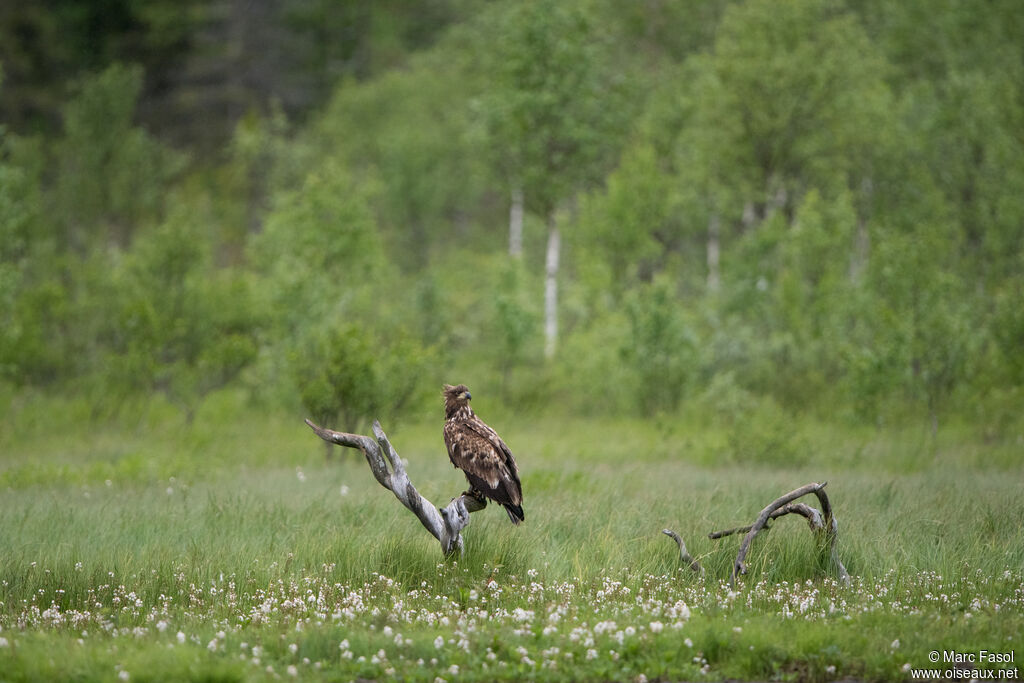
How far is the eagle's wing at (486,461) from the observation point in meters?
8.94

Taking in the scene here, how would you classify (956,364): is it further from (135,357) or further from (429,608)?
(135,357)

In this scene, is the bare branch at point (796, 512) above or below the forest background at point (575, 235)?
below

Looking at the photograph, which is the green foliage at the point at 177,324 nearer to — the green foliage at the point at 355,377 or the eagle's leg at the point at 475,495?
the green foliage at the point at 355,377

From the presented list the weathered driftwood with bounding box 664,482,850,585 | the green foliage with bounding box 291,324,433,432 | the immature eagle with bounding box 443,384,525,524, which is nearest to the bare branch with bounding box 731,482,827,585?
the weathered driftwood with bounding box 664,482,850,585

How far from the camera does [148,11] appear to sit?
202 feet

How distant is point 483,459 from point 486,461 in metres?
0.04

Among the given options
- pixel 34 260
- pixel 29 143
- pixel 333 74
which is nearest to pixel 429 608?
pixel 34 260

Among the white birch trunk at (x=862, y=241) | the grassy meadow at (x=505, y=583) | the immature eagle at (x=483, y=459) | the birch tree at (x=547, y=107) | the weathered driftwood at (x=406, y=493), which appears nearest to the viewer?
the grassy meadow at (x=505, y=583)

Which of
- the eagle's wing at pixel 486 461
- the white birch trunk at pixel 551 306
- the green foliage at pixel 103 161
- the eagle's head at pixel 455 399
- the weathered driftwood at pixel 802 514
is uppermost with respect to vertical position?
the green foliage at pixel 103 161

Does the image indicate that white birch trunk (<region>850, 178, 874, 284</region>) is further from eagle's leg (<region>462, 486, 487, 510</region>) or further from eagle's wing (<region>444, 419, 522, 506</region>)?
eagle's wing (<region>444, 419, 522, 506</region>)

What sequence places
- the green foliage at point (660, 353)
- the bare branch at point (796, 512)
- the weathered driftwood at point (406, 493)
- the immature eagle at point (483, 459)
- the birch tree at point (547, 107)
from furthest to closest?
the birch tree at point (547, 107), the green foliage at point (660, 353), the bare branch at point (796, 512), the immature eagle at point (483, 459), the weathered driftwood at point (406, 493)

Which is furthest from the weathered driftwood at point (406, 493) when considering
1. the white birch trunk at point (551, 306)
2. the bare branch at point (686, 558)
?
the white birch trunk at point (551, 306)

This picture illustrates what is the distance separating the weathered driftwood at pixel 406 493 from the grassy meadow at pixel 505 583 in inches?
15.5

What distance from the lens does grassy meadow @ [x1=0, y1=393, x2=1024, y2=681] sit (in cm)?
697
